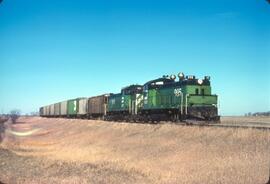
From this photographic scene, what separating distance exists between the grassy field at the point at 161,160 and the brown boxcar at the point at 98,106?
1935 cm

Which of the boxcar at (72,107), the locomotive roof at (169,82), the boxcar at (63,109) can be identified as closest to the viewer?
the locomotive roof at (169,82)

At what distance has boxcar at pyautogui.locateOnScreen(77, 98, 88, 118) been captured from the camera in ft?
174

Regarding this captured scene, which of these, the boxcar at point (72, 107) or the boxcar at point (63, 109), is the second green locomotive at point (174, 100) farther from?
the boxcar at point (63, 109)

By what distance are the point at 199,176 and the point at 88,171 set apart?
469 cm

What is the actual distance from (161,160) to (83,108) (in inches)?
1533

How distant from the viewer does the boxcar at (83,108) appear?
174 feet

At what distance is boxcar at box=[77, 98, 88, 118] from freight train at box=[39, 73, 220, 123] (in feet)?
38.8

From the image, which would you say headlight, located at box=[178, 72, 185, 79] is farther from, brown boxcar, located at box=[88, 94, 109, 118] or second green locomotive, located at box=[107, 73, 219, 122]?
brown boxcar, located at box=[88, 94, 109, 118]

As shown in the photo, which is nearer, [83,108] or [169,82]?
[169,82]

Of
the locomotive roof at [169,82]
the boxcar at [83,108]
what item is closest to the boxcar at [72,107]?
the boxcar at [83,108]

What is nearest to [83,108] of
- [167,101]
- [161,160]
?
[167,101]

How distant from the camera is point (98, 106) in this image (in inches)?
1850

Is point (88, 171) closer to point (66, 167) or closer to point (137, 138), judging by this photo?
point (66, 167)

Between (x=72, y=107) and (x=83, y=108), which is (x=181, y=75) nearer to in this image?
(x=83, y=108)
